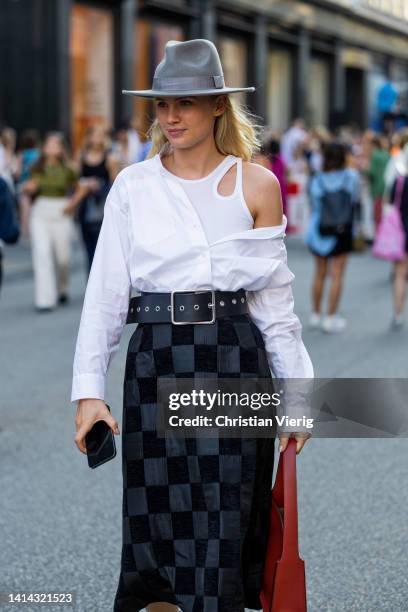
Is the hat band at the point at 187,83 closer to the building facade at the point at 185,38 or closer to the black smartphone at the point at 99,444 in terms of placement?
the black smartphone at the point at 99,444

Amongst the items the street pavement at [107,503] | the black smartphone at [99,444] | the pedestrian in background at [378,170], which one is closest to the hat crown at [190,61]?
the black smartphone at [99,444]

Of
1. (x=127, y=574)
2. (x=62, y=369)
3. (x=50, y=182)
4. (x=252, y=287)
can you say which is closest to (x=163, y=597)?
(x=127, y=574)

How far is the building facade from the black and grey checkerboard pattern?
14885 millimetres

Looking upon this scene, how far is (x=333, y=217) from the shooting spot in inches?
428

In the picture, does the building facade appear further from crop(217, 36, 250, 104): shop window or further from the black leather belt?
the black leather belt

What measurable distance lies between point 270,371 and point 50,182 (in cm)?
Answer: 975

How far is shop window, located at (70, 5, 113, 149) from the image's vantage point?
26125 mm

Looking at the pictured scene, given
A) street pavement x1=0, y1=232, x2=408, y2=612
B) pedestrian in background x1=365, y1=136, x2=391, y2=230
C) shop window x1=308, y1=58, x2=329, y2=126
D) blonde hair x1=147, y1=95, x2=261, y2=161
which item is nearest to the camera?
blonde hair x1=147, y1=95, x2=261, y2=161

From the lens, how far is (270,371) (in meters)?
3.09

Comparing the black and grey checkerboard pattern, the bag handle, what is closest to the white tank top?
the black and grey checkerboard pattern

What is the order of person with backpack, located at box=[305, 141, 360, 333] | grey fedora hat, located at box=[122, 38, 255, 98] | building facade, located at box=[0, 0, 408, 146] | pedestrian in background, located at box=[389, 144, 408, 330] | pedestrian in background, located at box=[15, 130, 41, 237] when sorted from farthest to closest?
building facade, located at box=[0, 0, 408, 146], pedestrian in background, located at box=[15, 130, 41, 237], pedestrian in background, located at box=[389, 144, 408, 330], person with backpack, located at box=[305, 141, 360, 333], grey fedora hat, located at box=[122, 38, 255, 98]

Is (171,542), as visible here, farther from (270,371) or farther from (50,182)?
(50,182)

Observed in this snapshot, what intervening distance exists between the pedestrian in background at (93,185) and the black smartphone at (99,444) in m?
9.21

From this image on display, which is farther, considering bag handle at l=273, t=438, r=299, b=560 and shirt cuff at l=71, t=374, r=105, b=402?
shirt cuff at l=71, t=374, r=105, b=402
